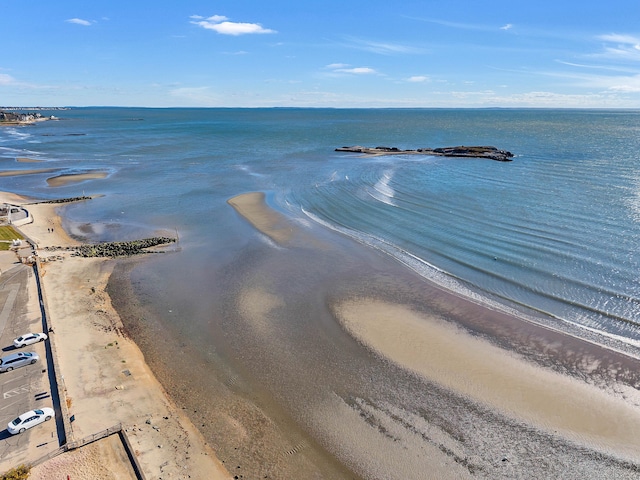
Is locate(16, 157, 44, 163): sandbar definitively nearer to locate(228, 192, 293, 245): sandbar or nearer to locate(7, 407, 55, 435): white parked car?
locate(228, 192, 293, 245): sandbar

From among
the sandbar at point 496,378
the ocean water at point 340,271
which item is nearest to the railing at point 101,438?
the ocean water at point 340,271

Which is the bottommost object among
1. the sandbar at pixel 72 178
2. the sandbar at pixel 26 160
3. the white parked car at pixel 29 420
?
the white parked car at pixel 29 420

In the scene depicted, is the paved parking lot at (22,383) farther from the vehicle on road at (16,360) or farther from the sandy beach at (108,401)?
the sandy beach at (108,401)

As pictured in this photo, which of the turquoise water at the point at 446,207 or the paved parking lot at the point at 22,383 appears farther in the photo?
the turquoise water at the point at 446,207

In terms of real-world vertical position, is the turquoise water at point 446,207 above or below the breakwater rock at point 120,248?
above

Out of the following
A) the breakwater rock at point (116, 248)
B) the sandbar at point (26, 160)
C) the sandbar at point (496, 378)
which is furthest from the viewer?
the sandbar at point (26, 160)

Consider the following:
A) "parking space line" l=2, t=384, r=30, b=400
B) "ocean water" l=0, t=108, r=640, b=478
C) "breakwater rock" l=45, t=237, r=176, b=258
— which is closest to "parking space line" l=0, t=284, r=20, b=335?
"parking space line" l=2, t=384, r=30, b=400
